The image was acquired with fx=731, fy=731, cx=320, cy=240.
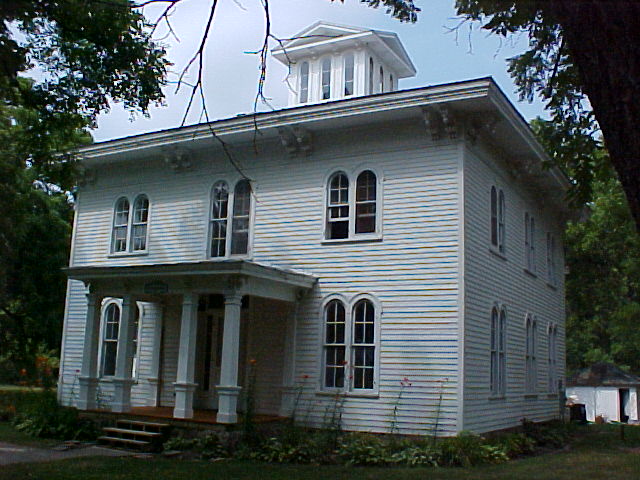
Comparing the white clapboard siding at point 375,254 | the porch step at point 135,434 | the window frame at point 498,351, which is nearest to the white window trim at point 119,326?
the white clapboard siding at point 375,254

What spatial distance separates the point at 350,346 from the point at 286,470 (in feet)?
13.3

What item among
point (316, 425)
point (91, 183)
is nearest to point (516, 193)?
point (316, 425)

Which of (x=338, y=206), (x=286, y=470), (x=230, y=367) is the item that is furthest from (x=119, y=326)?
(x=286, y=470)

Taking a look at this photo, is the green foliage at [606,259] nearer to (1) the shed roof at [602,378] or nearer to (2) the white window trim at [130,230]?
(1) the shed roof at [602,378]

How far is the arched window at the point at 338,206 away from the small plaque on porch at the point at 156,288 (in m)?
3.92

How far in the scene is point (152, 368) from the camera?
62.9 feet

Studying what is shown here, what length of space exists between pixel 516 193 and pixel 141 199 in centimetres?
1039

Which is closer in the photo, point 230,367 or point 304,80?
point 230,367

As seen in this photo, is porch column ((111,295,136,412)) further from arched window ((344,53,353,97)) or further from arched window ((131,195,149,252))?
arched window ((344,53,353,97))

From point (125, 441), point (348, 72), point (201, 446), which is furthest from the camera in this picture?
point (348, 72)

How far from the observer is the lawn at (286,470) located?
1182cm

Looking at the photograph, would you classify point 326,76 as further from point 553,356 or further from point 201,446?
point 201,446

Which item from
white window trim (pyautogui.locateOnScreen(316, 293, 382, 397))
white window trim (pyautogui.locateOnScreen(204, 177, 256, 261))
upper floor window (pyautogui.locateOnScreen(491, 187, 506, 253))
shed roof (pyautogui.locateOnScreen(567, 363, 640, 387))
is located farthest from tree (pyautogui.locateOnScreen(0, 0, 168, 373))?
shed roof (pyautogui.locateOnScreen(567, 363, 640, 387))

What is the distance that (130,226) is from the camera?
20438 mm
